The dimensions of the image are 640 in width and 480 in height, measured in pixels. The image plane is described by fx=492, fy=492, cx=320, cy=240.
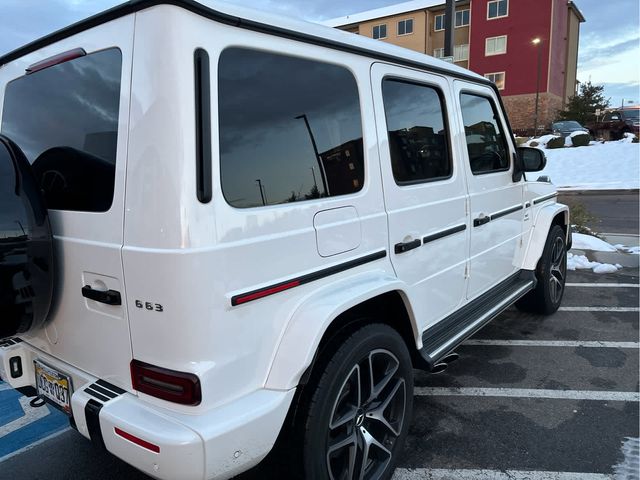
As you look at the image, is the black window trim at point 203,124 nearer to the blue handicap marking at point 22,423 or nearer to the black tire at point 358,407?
the black tire at point 358,407

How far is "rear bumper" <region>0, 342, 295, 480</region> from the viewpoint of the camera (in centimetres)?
162

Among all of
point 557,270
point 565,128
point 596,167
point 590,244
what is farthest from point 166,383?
point 565,128

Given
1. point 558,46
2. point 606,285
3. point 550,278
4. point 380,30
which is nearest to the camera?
point 550,278

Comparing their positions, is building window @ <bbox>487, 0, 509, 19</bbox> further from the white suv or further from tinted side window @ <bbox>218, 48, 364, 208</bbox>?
tinted side window @ <bbox>218, 48, 364, 208</bbox>

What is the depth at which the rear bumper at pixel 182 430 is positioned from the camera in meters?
1.62

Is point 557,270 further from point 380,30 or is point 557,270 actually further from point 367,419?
point 380,30

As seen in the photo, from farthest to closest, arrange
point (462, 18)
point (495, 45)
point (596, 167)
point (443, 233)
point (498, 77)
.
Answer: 1. point (462, 18)
2. point (498, 77)
3. point (495, 45)
4. point (596, 167)
5. point (443, 233)

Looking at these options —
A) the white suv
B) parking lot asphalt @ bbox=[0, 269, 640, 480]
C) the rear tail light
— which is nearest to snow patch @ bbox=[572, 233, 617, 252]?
parking lot asphalt @ bbox=[0, 269, 640, 480]

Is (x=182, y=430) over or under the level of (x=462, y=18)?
under

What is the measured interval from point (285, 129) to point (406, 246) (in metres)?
0.96

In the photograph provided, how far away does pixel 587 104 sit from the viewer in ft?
112

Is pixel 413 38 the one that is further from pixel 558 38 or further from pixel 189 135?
pixel 189 135

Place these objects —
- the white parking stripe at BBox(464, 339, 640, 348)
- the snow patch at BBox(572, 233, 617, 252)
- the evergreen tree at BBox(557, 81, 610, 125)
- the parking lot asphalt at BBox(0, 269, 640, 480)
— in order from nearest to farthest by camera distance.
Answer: the parking lot asphalt at BBox(0, 269, 640, 480), the white parking stripe at BBox(464, 339, 640, 348), the snow patch at BBox(572, 233, 617, 252), the evergreen tree at BBox(557, 81, 610, 125)

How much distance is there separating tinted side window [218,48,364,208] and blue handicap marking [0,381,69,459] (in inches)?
82.6
